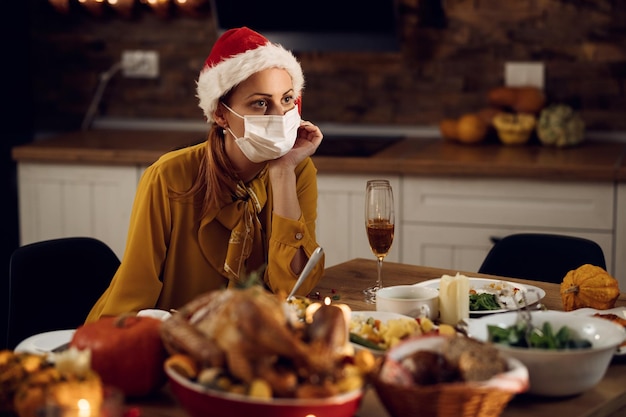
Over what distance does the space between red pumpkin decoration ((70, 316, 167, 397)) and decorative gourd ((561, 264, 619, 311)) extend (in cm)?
82

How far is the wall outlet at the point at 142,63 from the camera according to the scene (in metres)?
4.16

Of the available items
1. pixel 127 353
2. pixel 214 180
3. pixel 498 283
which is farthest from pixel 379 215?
pixel 127 353

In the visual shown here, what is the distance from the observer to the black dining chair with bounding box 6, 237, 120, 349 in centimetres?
221

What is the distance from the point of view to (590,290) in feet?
5.94

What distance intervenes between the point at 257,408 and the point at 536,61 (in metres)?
2.85

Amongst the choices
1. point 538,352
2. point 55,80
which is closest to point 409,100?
point 55,80

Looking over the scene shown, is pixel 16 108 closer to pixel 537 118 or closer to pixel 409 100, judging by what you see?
pixel 409 100

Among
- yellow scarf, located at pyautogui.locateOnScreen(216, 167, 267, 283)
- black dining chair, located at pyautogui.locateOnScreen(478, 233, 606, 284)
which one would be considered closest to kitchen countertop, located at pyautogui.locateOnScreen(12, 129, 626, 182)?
black dining chair, located at pyautogui.locateOnScreen(478, 233, 606, 284)

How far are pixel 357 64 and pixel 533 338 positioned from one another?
263cm

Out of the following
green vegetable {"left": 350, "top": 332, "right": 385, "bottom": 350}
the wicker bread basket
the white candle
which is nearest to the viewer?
the wicker bread basket

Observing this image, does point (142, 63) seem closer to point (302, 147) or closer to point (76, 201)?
point (76, 201)

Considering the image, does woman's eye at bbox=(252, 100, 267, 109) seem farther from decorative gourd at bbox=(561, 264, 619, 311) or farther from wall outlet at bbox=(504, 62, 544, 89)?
wall outlet at bbox=(504, 62, 544, 89)

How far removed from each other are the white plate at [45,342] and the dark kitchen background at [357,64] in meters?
2.41

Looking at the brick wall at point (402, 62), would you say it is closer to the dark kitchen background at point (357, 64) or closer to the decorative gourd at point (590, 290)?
the dark kitchen background at point (357, 64)
